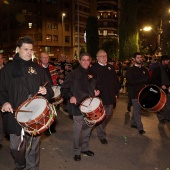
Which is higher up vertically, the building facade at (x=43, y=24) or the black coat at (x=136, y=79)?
the building facade at (x=43, y=24)

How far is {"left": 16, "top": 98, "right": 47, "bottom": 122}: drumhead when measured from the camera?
143 inches

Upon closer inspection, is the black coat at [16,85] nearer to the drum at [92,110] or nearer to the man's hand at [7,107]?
the man's hand at [7,107]

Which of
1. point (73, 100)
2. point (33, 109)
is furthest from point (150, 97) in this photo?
point (33, 109)

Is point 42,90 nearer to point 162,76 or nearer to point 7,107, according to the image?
point 7,107

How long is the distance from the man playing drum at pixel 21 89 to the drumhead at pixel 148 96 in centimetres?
324

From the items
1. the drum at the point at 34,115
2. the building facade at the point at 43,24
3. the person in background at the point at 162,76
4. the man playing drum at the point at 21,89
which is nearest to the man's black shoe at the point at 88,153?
the man playing drum at the point at 21,89

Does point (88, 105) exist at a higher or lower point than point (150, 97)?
higher

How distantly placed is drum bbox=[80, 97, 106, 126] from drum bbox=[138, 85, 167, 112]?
204 centimetres

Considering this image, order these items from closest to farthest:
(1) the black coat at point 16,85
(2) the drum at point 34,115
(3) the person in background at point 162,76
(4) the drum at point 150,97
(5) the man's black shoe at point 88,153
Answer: (2) the drum at point 34,115 < (1) the black coat at point 16,85 < (5) the man's black shoe at point 88,153 < (4) the drum at point 150,97 < (3) the person in background at point 162,76

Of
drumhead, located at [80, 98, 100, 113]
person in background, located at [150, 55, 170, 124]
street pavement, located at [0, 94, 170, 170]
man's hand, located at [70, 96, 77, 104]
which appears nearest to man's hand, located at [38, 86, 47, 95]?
man's hand, located at [70, 96, 77, 104]

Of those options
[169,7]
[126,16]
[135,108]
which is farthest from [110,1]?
[135,108]

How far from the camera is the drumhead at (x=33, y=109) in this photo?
363 centimetres

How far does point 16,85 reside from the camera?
12.7 ft

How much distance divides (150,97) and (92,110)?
8.13ft
